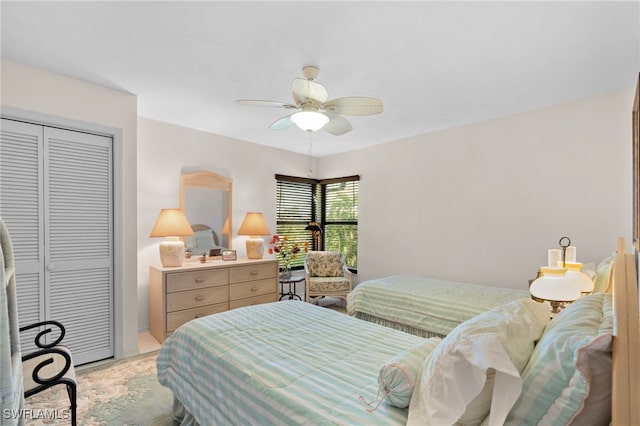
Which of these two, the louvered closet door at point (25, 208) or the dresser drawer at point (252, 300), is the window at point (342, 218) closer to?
the dresser drawer at point (252, 300)

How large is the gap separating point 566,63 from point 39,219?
172 inches

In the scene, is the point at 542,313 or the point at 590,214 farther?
the point at 590,214

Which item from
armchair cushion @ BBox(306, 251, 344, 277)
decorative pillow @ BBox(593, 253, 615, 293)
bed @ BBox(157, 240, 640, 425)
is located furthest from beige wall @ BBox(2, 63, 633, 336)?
bed @ BBox(157, 240, 640, 425)

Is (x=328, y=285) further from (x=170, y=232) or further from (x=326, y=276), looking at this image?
(x=170, y=232)

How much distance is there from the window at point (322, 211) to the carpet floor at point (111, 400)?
2930mm

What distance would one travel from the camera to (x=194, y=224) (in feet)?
13.8

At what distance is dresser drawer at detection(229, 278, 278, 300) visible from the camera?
3949mm

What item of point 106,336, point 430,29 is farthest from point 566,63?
point 106,336

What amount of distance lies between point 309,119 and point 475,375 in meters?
1.85

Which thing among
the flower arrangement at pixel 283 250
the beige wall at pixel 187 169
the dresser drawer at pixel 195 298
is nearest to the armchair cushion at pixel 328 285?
the flower arrangement at pixel 283 250

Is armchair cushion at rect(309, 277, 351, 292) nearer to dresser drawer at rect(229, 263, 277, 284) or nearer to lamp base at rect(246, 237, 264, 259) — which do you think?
dresser drawer at rect(229, 263, 277, 284)

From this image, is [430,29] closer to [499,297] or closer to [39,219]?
[499,297]

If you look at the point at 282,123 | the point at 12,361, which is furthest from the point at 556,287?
the point at 12,361

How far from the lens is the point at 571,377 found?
2.93 ft
